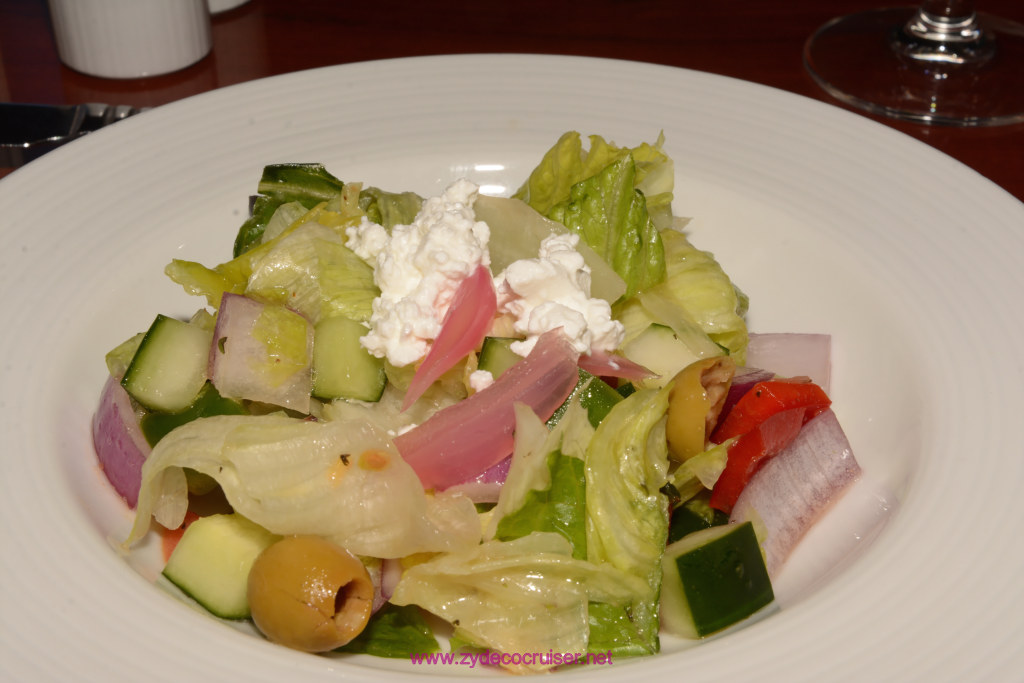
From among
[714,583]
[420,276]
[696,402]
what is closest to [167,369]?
[420,276]

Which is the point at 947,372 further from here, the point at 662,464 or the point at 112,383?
the point at 112,383


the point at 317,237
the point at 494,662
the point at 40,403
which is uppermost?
the point at 317,237

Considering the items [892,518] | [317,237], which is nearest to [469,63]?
[317,237]

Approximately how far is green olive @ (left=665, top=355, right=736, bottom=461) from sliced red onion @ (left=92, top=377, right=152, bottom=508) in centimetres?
124

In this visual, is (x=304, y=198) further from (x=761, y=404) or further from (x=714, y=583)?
(x=714, y=583)

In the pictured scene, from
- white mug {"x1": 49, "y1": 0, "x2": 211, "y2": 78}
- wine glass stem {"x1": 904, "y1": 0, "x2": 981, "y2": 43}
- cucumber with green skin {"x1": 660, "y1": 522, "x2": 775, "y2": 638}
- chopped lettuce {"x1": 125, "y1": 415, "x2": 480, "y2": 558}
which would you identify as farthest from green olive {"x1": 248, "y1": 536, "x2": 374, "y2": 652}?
wine glass stem {"x1": 904, "y1": 0, "x2": 981, "y2": 43}

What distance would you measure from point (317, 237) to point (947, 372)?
162 cm

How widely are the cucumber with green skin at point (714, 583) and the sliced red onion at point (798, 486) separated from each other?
0.18 meters

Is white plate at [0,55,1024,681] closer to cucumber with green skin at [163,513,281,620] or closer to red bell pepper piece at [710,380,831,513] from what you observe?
cucumber with green skin at [163,513,281,620]

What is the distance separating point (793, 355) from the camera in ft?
9.10

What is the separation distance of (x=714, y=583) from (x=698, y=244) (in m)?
1.33

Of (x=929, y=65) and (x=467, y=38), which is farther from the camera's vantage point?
(x=467, y=38)

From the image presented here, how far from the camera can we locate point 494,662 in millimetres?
2090

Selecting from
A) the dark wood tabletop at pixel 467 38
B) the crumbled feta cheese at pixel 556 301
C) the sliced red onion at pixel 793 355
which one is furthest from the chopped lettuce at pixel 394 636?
the dark wood tabletop at pixel 467 38
